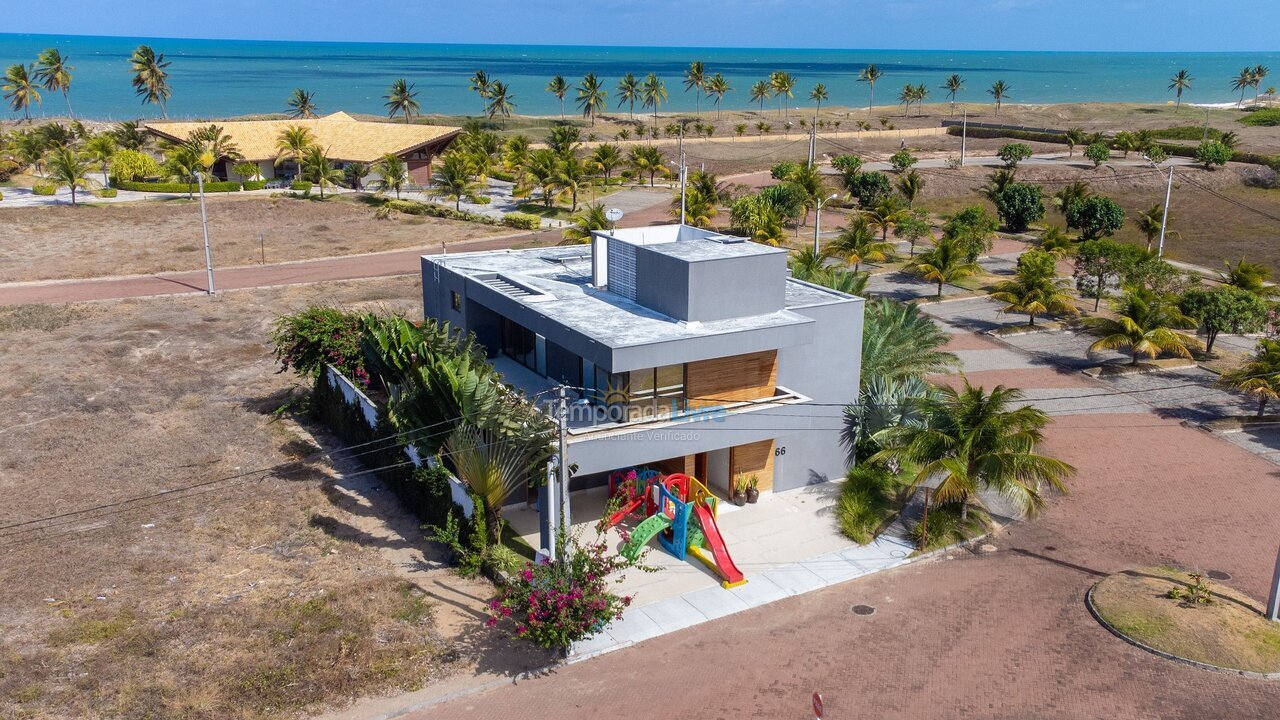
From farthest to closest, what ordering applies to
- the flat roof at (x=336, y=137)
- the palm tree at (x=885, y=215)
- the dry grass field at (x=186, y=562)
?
1. the flat roof at (x=336, y=137)
2. the palm tree at (x=885, y=215)
3. the dry grass field at (x=186, y=562)

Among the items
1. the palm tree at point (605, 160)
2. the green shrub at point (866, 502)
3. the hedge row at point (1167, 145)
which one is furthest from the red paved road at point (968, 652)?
the hedge row at point (1167, 145)

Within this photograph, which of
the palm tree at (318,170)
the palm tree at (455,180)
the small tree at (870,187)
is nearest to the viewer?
the palm tree at (455,180)

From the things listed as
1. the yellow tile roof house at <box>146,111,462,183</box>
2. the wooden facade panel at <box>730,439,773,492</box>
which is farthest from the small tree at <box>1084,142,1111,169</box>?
the wooden facade panel at <box>730,439,773,492</box>

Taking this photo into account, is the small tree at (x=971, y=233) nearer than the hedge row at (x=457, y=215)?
Yes

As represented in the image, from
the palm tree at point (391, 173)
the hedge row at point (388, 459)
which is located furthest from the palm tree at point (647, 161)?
the hedge row at point (388, 459)

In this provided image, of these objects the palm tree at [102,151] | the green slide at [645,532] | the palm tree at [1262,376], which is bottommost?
the green slide at [645,532]

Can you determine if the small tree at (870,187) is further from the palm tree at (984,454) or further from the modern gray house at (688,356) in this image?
the palm tree at (984,454)

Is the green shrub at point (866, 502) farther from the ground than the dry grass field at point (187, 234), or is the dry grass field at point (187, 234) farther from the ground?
the dry grass field at point (187, 234)
